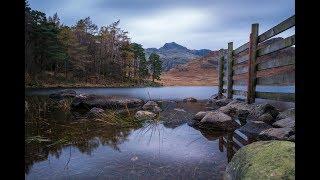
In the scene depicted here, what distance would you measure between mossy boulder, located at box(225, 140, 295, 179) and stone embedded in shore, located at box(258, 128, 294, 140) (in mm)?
1623

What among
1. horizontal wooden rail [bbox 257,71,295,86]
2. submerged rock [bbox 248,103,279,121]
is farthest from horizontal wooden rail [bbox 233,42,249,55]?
submerged rock [bbox 248,103,279,121]

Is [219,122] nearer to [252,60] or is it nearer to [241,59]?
[252,60]

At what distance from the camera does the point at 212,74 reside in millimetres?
152375

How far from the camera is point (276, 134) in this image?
5.02 m

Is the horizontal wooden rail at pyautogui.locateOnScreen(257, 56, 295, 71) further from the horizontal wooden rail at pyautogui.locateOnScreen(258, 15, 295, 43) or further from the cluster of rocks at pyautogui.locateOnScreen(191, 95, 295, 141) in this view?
the cluster of rocks at pyautogui.locateOnScreen(191, 95, 295, 141)

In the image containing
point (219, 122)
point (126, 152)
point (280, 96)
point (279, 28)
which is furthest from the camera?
point (279, 28)

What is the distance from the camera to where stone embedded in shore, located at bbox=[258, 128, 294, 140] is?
4793 mm

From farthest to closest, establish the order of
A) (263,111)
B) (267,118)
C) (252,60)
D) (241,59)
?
(241,59), (252,60), (263,111), (267,118)

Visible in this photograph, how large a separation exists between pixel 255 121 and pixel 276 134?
127 cm

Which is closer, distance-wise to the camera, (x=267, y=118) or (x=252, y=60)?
(x=267, y=118)

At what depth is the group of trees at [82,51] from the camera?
159 ft

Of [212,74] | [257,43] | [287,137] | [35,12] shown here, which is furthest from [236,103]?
[212,74]

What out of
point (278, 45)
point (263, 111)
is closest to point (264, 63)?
point (278, 45)
